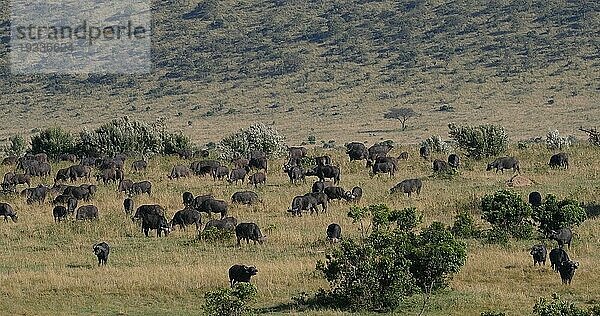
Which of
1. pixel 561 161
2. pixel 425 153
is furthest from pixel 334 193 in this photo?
pixel 425 153

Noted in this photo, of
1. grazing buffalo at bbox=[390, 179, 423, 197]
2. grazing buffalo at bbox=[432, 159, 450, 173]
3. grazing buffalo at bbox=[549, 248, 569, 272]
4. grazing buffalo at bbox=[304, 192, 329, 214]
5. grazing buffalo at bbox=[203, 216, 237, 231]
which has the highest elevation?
grazing buffalo at bbox=[432, 159, 450, 173]

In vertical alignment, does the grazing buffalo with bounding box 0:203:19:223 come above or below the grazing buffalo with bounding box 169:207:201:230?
above

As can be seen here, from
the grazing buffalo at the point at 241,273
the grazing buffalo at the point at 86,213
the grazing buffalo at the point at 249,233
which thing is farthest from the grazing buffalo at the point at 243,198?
the grazing buffalo at the point at 241,273

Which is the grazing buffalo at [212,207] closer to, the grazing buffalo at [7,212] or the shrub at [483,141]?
the grazing buffalo at [7,212]

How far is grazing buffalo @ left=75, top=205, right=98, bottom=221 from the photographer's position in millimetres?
28766

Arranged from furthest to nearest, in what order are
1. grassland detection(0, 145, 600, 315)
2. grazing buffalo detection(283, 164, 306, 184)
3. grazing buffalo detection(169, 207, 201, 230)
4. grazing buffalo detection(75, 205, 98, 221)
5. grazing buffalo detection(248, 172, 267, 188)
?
1. grazing buffalo detection(283, 164, 306, 184)
2. grazing buffalo detection(248, 172, 267, 188)
3. grazing buffalo detection(75, 205, 98, 221)
4. grazing buffalo detection(169, 207, 201, 230)
5. grassland detection(0, 145, 600, 315)

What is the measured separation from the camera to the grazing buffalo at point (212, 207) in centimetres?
2922

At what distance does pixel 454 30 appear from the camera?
104688mm

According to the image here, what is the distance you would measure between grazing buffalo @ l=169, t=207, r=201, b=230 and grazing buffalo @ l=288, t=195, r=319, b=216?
304 centimetres

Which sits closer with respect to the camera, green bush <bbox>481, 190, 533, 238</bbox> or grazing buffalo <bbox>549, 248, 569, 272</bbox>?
grazing buffalo <bbox>549, 248, 569, 272</bbox>

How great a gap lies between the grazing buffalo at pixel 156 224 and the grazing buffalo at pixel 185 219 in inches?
22.0

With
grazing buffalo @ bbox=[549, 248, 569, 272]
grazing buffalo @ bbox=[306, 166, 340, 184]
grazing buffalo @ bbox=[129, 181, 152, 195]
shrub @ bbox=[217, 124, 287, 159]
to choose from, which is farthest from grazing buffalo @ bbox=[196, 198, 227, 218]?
shrub @ bbox=[217, 124, 287, 159]

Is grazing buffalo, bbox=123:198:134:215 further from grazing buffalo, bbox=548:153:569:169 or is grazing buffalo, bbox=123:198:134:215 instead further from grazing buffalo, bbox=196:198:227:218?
grazing buffalo, bbox=548:153:569:169

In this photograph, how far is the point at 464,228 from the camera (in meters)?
25.4
